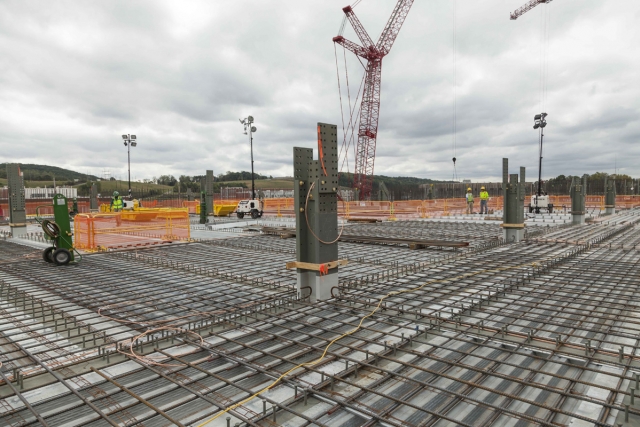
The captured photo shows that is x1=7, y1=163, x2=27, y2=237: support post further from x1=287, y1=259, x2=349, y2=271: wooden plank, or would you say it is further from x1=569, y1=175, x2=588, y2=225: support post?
x1=569, y1=175, x2=588, y2=225: support post

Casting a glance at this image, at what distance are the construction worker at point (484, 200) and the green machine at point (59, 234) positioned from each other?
22841mm

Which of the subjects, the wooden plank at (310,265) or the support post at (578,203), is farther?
the support post at (578,203)

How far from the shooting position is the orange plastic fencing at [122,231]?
43.4ft

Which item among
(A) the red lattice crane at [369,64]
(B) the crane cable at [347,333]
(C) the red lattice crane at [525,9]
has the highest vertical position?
(C) the red lattice crane at [525,9]

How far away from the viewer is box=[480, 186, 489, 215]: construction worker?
25.6 meters

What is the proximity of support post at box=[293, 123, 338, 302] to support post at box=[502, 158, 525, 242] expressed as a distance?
29.0 ft

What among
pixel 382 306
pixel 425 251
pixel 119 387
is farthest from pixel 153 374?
pixel 425 251

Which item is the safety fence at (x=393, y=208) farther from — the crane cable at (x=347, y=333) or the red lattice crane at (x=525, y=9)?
the red lattice crane at (x=525, y=9)

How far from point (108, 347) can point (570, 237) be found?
49.8 feet

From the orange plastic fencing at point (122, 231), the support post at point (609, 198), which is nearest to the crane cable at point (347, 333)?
the orange plastic fencing at point (122, 231)

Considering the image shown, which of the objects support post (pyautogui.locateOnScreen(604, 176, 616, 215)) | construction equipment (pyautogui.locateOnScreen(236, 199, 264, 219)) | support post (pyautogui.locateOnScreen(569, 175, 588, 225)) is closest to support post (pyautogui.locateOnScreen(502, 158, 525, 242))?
support post (pyautogui.locateOnScreen(569, 175, 588, 225))

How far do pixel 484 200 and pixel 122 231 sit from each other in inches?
858

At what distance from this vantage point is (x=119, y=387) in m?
3.67

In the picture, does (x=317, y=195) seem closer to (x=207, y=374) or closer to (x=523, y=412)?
(x=207, y=374)
